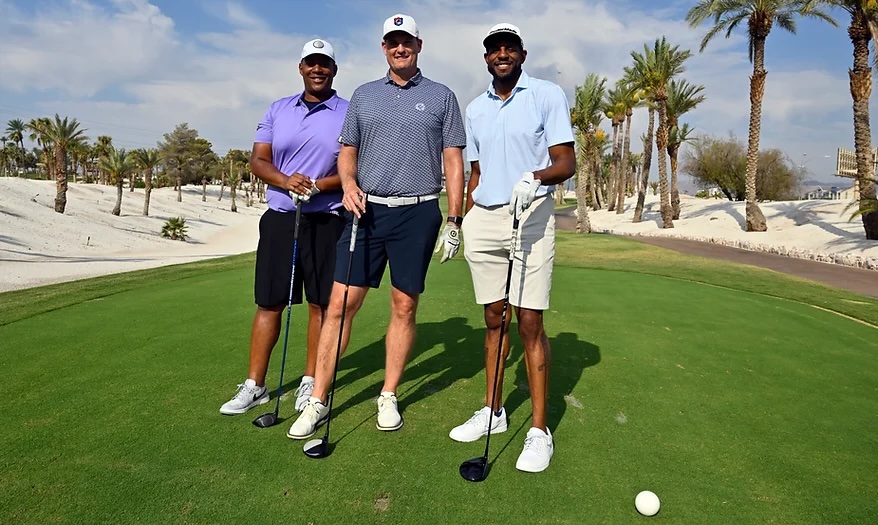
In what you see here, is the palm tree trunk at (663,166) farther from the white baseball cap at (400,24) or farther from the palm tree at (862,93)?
the white baseball cap at (400,24)

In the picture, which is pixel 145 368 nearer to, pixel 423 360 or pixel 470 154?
pixel 423 360

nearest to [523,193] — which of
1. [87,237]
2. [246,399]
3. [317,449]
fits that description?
[317,449]

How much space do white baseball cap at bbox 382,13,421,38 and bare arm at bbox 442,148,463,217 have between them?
2.39ft

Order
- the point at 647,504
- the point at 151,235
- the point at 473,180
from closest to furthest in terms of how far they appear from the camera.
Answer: the point at 647,504 < the point at 473,180 < the point at 151,235

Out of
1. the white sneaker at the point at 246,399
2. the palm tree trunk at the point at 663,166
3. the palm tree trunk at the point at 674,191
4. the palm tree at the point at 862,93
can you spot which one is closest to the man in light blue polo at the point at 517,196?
the white sneaker at the point at 246,399

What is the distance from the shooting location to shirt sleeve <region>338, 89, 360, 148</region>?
3.50 metres

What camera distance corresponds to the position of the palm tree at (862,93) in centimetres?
2084

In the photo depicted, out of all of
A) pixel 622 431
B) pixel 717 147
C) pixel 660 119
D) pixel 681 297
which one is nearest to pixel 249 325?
pixel 622 431

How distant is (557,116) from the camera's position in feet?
10.3

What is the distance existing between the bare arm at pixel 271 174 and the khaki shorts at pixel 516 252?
1.04m

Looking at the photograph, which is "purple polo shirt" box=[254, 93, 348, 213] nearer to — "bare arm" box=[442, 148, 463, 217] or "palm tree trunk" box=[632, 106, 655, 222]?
"bare arm" box=[442, 148, 463, 217]

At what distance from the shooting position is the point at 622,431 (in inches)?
131

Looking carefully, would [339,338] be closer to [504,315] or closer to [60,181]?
[504,315]

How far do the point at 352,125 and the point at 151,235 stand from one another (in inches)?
1529
